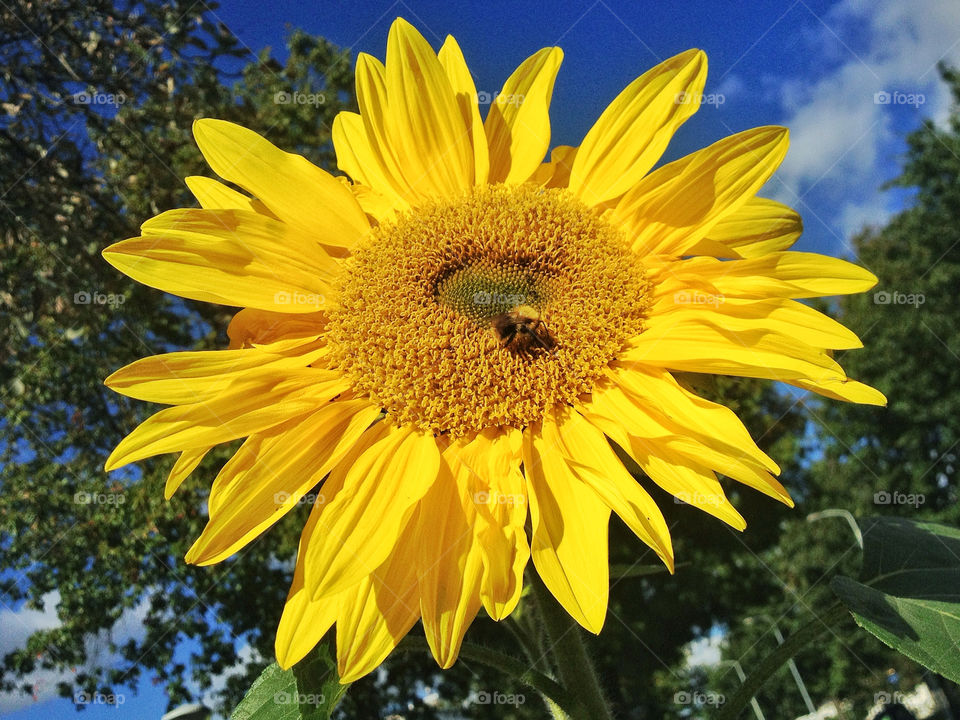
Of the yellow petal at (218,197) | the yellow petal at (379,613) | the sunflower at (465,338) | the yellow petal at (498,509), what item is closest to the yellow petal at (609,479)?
the sunflower at (465,338)

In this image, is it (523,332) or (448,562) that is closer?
(448,562)

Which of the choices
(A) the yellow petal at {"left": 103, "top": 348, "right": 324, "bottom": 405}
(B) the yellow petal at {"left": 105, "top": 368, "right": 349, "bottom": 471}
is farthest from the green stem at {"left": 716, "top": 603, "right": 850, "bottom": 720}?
(A) the yellow petal at {"left": 103, "top": 348, "right": 324, "bottom": 405}

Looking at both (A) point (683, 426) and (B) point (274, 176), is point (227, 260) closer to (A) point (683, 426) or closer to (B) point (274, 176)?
(B) point (274, 176)

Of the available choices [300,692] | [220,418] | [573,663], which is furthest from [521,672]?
[220,418]

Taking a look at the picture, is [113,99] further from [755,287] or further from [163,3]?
[755,287]

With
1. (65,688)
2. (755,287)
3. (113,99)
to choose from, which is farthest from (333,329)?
(65,688)

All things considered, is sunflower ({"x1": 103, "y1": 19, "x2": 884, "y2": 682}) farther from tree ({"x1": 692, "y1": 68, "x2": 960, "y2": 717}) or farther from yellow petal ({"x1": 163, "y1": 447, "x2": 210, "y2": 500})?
tree ({"x1": 692, "y1": 68, "x2": 960, "y2": 717})
